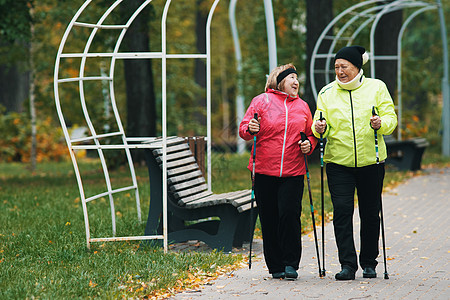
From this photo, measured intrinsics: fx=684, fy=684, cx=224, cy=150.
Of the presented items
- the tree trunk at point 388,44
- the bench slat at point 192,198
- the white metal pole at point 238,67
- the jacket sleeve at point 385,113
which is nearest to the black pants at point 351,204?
the jacket sleeve at point 385,113

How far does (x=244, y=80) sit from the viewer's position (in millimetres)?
21953

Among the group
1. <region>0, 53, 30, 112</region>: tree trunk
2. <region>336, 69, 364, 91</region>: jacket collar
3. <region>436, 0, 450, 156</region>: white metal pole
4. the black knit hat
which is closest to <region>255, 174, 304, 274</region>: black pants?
<region>336, 69, 364, 91</region>: jacket collar

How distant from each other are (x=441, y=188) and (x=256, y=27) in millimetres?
13001

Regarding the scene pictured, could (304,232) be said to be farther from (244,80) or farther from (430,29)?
(430,29)

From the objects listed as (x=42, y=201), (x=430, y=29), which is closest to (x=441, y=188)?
(x=42, y=201)

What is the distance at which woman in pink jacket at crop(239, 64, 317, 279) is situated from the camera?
550cm

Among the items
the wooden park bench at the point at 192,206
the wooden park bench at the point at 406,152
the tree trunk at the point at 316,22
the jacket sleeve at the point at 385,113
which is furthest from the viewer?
the tree trunk at the point at 316,22

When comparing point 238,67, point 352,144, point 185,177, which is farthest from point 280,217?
point 238,67

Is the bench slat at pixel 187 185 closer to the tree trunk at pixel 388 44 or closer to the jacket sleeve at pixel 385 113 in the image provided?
the jacket sleeve at pixel 385 113

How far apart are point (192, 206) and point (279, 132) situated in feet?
5.42

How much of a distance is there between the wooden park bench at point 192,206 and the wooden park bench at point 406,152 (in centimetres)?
766

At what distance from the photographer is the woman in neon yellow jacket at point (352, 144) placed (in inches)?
215

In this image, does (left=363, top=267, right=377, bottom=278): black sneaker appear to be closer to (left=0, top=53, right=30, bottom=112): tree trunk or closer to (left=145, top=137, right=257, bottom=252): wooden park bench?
(left=145, top=137, right=257, bottom=252): wooden park bench

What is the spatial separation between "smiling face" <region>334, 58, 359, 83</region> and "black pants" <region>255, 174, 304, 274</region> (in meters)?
0.87
